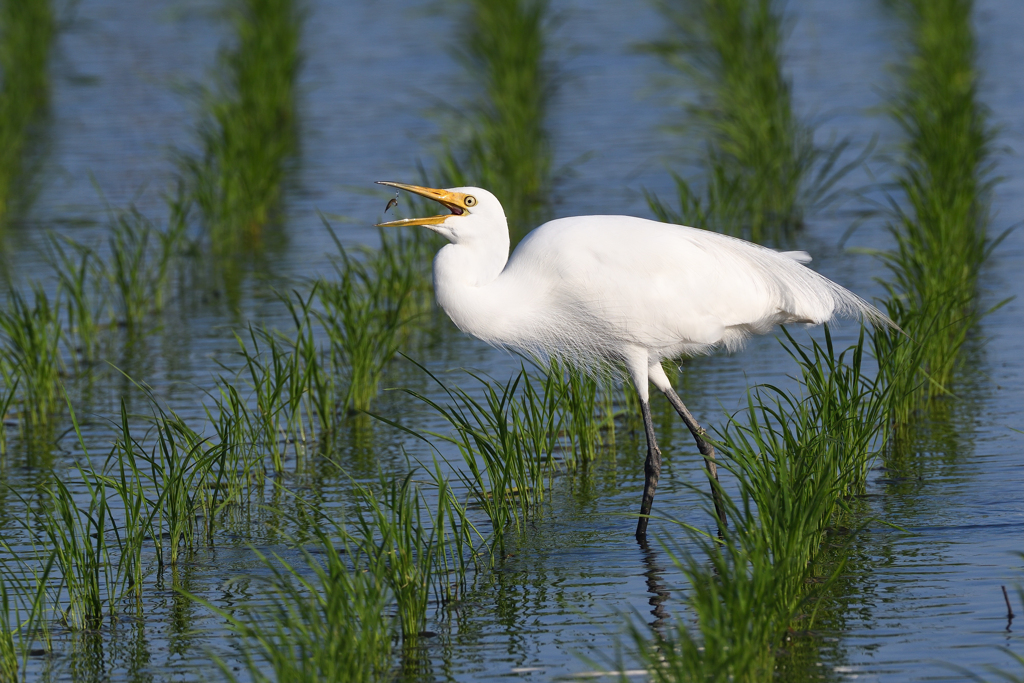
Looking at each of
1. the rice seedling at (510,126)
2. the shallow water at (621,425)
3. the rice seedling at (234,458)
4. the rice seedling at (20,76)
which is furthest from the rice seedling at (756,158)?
the rice seedling at (20,76)

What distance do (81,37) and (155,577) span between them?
17195 mm

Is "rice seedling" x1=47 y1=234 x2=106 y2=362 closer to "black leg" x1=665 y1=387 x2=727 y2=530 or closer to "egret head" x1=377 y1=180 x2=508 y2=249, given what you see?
"egret head" x1=377 y1=180 x2=508 y2=249

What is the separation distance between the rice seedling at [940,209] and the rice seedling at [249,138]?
14.7ft

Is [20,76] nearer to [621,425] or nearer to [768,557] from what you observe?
[621,425]

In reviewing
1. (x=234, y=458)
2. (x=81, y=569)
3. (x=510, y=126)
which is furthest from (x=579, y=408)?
(x=510, y=126)

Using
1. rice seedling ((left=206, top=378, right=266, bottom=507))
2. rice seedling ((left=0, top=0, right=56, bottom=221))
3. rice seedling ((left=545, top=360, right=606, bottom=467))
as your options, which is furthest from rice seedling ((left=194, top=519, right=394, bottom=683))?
rice seedling ((left=0, top=0, right=56, bottom=221))

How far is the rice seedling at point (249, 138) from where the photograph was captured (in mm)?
9930

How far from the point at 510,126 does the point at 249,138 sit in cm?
206

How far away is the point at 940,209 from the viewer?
290 inches

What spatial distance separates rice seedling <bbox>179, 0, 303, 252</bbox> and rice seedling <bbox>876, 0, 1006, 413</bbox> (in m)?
4.49

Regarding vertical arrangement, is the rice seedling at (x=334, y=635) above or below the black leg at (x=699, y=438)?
below

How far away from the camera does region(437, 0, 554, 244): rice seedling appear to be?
10188mm

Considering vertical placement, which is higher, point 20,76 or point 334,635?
point 20,76

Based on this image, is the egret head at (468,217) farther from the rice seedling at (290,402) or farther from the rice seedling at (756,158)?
the rice seedling at (756,158)
